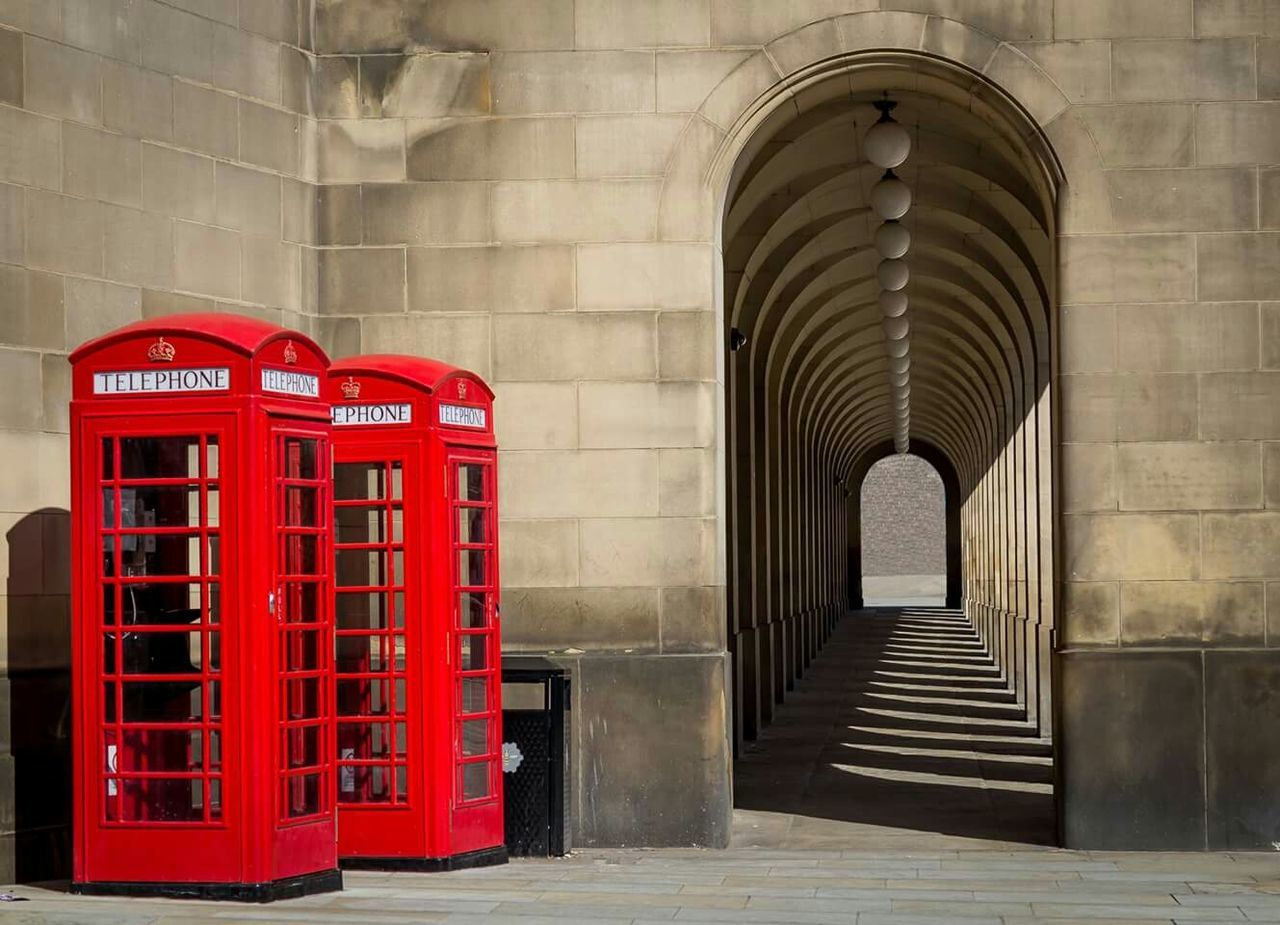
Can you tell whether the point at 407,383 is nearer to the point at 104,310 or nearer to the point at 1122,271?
the point at 104,310

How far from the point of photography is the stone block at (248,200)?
1154 cm

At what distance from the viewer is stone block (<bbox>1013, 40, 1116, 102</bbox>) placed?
11.7m

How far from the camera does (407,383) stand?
Answer: 400 inches

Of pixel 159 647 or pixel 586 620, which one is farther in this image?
pixel 586 620

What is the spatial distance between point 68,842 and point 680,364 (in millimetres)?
4582

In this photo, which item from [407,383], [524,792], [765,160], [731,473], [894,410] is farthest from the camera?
[894,410]

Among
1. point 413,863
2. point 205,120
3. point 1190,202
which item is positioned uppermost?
point 205,120

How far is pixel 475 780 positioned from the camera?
34.4 feet

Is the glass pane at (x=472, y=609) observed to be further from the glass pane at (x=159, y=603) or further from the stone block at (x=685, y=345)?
the stone block at (x=685, y=345)

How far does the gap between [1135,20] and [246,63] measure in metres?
5.47

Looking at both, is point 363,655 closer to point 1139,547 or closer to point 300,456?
point 300,456

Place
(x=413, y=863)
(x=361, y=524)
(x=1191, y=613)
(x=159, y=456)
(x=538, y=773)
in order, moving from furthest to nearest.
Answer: (x=1191, y=613) → (x=538, y=773) → (x=361, y=524) → (x=413, y=863) → (x=159, y=456)

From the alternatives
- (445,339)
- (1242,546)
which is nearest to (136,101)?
(445,339)

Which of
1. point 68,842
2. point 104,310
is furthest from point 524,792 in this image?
point 104,310
